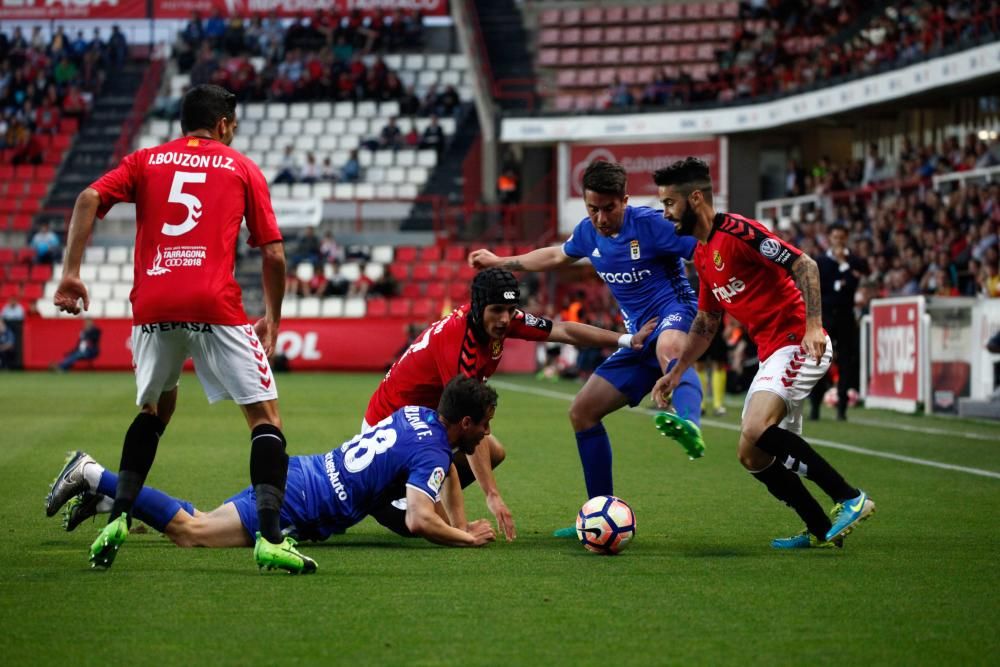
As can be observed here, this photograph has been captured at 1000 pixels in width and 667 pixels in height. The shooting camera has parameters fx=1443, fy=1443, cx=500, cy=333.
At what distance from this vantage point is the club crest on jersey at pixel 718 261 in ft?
24.1

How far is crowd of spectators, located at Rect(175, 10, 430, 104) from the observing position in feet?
132

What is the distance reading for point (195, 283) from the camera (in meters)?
6.34

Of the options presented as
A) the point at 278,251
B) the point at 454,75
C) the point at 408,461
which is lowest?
the point at 408,461

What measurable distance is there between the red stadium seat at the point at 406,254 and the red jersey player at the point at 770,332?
2832 cm

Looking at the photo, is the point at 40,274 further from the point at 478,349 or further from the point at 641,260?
the point at 478,349

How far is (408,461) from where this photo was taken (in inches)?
270

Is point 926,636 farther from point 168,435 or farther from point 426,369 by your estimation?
point 168,435

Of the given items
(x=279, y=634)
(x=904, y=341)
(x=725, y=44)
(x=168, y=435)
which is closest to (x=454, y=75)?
(x=725, y=44)

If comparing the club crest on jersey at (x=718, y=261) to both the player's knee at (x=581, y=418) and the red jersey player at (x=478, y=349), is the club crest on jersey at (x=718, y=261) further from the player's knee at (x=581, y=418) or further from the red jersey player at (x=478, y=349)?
the player's knee at (x=581, y=418)

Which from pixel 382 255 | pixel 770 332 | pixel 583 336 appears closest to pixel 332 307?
pixel 382 255

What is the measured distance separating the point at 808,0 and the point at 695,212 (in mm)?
31684

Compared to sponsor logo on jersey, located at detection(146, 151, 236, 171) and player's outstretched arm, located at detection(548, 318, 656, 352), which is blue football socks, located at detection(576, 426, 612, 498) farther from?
sponsor logo on jersey, located at detection(146, 151, 236, 171)

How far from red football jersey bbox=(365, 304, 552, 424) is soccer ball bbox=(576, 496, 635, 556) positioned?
0.91 meters

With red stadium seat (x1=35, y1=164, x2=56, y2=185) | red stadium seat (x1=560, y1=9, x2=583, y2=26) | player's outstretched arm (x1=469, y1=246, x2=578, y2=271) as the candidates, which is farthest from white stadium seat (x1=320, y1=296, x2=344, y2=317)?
player's outstretched arm (x1=469, y1=246, x2=578, y2=271)
